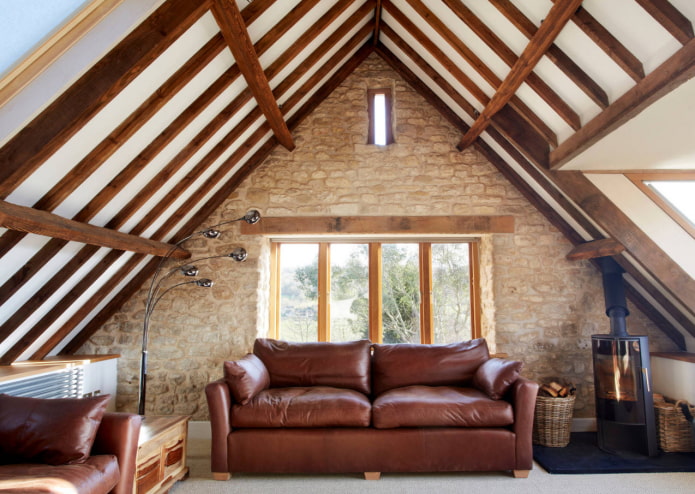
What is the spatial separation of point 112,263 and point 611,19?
159 inches

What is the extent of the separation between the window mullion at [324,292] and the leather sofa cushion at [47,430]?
264cm

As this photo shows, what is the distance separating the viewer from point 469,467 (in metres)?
3.26

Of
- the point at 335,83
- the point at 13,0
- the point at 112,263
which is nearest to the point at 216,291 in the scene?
the point at 112,263

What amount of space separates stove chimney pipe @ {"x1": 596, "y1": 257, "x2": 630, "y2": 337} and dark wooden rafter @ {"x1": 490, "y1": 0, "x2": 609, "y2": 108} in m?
2.02

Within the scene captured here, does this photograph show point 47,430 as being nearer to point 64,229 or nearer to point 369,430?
point 64,229

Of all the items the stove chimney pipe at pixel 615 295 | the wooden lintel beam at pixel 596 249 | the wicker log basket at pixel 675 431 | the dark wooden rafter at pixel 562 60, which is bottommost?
the wicker log basket at pixel 675 431

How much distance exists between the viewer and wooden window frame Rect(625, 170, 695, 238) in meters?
3.50

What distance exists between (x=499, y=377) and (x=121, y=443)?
2.67 meters

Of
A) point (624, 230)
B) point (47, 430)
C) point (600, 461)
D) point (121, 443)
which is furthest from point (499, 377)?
point (47, 430)

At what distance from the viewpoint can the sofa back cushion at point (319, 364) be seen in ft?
13.0

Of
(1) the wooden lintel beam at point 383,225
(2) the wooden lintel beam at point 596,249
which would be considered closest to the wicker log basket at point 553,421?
(2) the wooden lintel beam at point 596,249

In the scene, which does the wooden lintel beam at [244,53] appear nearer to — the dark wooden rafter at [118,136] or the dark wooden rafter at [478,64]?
the dark wooden rafter at [118,136]

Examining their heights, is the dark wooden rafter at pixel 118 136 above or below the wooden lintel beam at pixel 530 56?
below

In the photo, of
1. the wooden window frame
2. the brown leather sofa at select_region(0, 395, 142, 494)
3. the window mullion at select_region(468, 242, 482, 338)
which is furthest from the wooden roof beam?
the brown leather sofa at select_region(0, 395, 142, 494)
